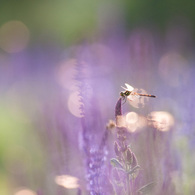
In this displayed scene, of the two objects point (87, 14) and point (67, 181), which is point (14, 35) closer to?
point (87, 14)

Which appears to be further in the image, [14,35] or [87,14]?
[14,35]

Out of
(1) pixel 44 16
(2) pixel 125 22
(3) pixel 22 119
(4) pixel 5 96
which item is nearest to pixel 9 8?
(1) pixel 44 16

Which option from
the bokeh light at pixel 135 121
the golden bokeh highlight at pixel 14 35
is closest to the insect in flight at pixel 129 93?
the bokeh light at pixel 135 121

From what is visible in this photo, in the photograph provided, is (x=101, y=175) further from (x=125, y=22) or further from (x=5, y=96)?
(x=125, y=22)

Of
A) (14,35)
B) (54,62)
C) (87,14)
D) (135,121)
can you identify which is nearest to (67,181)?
(135,121)

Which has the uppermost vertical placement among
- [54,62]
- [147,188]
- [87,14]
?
[87,14]

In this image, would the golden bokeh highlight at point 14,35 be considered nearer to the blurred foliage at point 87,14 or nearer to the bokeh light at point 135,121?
the blurred foliage at point 87,14
